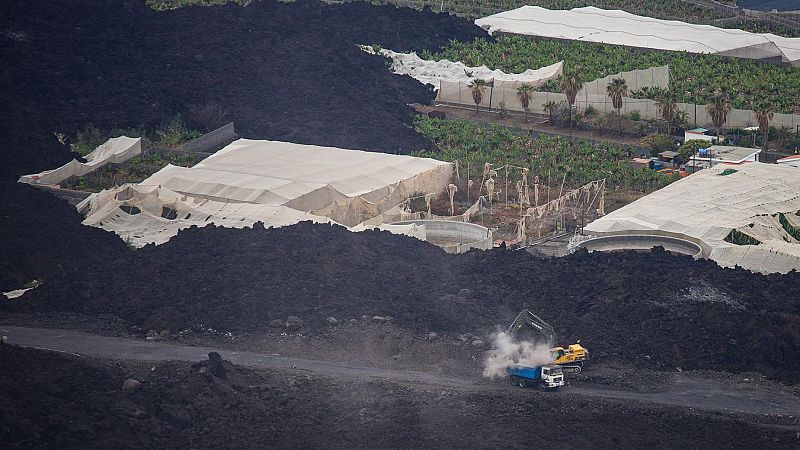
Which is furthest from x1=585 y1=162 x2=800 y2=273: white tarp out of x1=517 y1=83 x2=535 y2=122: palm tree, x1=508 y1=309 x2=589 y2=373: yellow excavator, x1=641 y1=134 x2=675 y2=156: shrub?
x1=517 y1=83 x2=535 y2=122: palm tree

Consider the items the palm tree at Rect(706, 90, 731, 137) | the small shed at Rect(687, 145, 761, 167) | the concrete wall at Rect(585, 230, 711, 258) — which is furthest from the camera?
the palm tree at Rect(706, 90, 731, 137)

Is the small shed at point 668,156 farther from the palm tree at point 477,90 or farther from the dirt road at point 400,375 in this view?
the dirt road at point 400,375

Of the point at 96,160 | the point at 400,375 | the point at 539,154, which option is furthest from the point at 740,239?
the point at 96,160

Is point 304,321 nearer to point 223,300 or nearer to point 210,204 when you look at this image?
point 223,300

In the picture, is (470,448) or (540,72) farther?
(540,72)

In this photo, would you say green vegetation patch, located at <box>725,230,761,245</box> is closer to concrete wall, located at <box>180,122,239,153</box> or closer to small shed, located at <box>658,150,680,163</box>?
small shed, located at <box>658,150,680,163</box>

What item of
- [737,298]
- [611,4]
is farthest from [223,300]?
[611,4]
